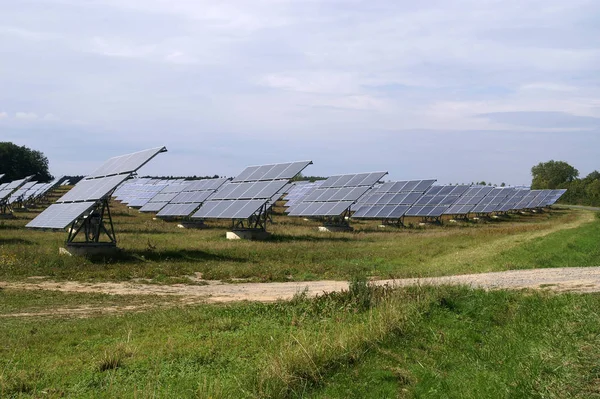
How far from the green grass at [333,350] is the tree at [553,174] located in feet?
456

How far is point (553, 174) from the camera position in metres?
147

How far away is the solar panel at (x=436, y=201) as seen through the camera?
59797mm

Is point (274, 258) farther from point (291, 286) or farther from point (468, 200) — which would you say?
point (468, 200)

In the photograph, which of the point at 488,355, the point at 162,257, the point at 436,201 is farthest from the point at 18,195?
the point at 488,355

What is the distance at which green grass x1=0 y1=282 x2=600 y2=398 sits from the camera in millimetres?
8344

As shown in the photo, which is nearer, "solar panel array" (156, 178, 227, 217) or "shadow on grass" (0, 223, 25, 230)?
"shadow on grass" (0, 223, 25, 230)

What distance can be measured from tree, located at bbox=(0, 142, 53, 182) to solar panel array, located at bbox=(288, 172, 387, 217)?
269 feet

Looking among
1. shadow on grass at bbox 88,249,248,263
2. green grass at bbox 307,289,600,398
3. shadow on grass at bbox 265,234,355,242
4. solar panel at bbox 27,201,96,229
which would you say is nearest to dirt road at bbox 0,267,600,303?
green grass at bbox 307,289,600,398

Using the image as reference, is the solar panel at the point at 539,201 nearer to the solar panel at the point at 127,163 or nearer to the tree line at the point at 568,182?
the tree line at the point at 568,182

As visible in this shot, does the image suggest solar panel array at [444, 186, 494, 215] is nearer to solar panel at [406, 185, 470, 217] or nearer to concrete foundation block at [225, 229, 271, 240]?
solar panel at [406, 185, 470, 217]

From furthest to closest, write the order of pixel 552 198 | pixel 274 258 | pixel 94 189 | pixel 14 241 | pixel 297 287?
pixel 552 198 < pixel 14 241 < pixel 94 189 < pixel 274 258 < pixel 297 287

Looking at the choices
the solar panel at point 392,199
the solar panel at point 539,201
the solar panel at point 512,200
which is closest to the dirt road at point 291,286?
the solar panel at point 392,199

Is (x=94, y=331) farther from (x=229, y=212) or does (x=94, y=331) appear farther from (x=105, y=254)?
(x=229, y=212)

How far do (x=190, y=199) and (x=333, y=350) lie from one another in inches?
1661
